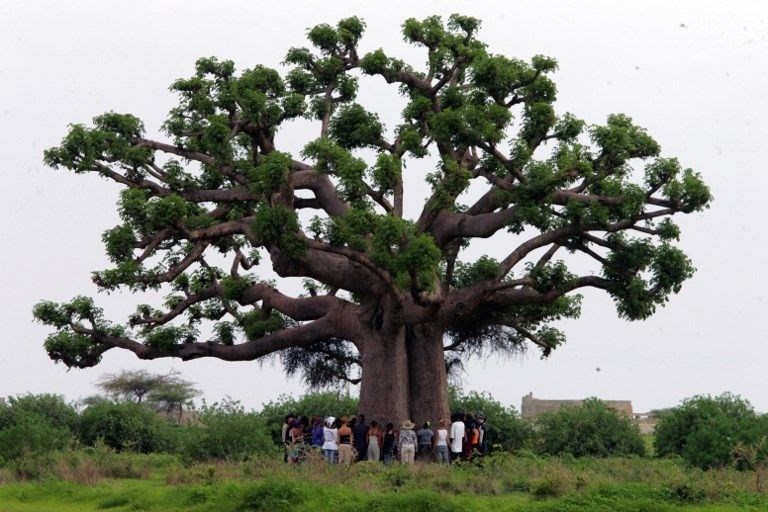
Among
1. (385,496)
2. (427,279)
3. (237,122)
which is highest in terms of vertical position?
(237,122)

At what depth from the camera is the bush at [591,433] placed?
30641 mm

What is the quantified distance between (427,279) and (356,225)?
5.91 feet

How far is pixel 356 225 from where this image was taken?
25266 millimetres

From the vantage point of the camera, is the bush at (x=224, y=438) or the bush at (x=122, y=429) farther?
the bush at (x=122, y=429)

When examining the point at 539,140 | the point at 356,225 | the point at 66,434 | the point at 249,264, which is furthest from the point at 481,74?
the point at 66,434

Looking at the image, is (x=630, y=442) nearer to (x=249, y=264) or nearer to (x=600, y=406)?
(x=600, y=406)

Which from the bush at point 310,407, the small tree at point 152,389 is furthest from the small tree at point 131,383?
the bush at point 310,407

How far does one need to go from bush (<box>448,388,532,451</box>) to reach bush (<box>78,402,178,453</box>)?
8264mm

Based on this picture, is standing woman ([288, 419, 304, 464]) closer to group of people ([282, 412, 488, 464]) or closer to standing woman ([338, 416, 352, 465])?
group of people ([282, 412, 488, 464])

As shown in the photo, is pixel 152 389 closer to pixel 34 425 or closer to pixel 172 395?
pixel 172 395

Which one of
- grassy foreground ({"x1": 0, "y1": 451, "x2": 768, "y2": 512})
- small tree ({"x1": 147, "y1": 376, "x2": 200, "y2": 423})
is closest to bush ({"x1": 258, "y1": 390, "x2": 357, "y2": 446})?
grassy foreground ({"x1": 0, "y1": 451, "x2": 768, "y2": 512})

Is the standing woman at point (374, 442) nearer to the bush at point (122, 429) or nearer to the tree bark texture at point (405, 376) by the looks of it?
the tree bark texture at point (405, 376)

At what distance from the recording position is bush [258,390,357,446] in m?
35.5

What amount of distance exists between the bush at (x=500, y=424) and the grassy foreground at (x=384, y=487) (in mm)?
7151
